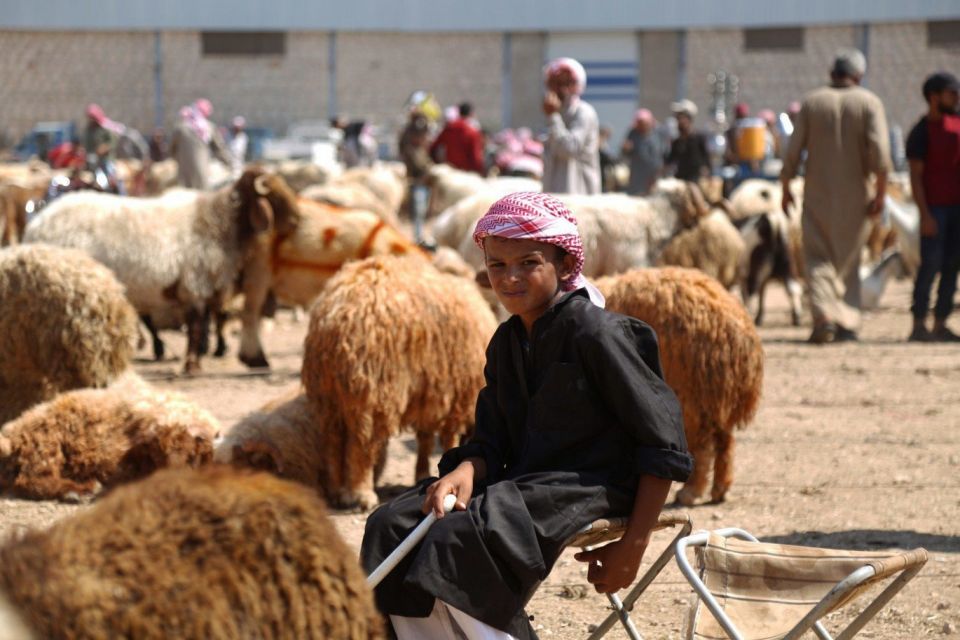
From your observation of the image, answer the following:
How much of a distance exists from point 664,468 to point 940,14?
42.9 meters

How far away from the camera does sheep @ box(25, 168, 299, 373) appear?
29.9 feet

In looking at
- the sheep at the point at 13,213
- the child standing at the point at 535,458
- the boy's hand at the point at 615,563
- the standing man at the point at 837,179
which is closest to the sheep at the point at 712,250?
the standing man at the point at 837,179

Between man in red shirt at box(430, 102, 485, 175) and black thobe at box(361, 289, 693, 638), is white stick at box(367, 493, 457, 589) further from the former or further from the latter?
man in red shirt at box(430, 102, 485, 175)

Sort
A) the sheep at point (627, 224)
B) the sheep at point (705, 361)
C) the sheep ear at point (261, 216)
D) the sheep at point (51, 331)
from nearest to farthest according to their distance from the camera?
1. the sheep at point (705, 361)
2. the sheep at point (51, 331)
3. the sheep at point (627, 224)
4. the sheep ear at point (261, 216)

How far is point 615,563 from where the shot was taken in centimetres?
307

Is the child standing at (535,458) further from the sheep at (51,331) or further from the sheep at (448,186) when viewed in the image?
the sheep at (448,186)

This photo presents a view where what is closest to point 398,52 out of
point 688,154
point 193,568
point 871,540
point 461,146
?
point 461,146

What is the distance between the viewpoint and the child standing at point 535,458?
2.94 metres

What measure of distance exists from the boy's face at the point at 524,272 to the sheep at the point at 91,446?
10.1 feet

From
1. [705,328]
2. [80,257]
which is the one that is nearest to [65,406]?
[80,257]

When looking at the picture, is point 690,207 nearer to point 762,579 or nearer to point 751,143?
point 762,579

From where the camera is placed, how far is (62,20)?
43250 mm

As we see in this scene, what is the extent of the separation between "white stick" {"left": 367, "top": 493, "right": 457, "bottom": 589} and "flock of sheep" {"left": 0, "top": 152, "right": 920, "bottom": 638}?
21.8 inches

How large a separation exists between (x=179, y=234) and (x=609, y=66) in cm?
3623
